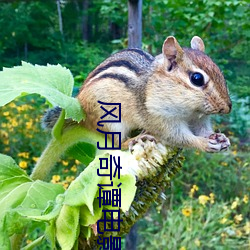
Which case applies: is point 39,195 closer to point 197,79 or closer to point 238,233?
point 197,79

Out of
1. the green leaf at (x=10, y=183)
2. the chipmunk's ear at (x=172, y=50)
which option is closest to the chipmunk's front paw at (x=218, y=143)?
the chipmunk's ear at (x=172, y=50)

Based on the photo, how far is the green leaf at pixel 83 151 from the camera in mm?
690

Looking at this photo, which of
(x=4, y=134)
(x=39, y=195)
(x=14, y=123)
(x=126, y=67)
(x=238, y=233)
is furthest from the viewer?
(x=4, y=134)

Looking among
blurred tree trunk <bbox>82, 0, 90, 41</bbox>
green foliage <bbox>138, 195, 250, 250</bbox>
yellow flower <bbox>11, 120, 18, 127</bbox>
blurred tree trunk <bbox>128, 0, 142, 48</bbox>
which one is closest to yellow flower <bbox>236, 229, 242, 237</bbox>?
green foliage <bbox>138, 195, 250, 250</bbox>

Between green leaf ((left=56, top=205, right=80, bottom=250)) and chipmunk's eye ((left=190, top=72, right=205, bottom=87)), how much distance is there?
313mm

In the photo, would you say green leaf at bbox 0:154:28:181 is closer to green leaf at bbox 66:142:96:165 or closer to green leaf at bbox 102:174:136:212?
green leaf at bbox 66:142:96:165

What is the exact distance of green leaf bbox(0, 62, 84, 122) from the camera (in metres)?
0.59

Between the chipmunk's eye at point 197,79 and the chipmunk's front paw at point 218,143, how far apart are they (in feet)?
0.29

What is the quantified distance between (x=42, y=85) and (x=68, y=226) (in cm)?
20

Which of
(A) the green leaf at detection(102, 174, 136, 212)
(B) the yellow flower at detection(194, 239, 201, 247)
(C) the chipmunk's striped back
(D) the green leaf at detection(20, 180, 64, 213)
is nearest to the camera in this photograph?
(A) the green leaf at detection(102, 174, 136, 212)

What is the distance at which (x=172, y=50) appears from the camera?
2.54 ft

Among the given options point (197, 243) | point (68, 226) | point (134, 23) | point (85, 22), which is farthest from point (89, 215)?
point (85, 22)

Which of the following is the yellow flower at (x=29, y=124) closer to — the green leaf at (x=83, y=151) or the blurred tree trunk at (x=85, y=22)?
the green leaf at (x=83, y=151)

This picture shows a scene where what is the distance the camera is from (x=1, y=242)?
22.5 inches
